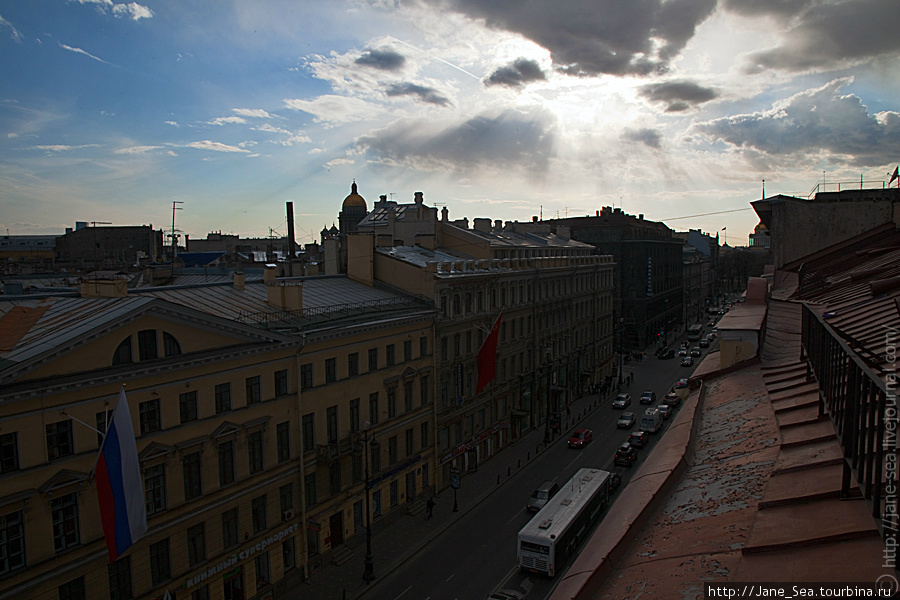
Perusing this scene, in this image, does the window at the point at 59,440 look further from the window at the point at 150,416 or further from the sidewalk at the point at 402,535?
the sidewalk at the point at 402,535

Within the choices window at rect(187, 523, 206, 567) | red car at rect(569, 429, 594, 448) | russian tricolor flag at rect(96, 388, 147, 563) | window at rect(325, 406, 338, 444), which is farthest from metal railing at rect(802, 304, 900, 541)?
red car at rect(569, 429, 594, 448)

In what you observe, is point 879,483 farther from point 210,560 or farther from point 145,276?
point 145,276

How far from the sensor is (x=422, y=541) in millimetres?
31406

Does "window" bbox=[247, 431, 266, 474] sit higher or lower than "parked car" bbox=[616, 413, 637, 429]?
higher

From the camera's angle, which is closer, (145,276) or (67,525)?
(67,525)

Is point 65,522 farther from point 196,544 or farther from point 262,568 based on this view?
point 262,568

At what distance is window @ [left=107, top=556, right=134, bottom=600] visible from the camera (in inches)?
804

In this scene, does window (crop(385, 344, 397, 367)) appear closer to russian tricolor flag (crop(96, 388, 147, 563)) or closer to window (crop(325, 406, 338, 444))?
window (crop(325, 406, 338, 444))

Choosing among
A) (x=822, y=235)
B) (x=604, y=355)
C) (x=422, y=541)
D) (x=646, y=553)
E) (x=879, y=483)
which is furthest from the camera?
(x=604, y=355)

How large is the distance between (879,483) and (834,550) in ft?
2.10

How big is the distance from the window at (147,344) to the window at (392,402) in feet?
48.2

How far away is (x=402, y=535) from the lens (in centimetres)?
3228

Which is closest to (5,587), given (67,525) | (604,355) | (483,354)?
(67,525)

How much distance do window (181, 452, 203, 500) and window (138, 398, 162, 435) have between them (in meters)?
1.84
